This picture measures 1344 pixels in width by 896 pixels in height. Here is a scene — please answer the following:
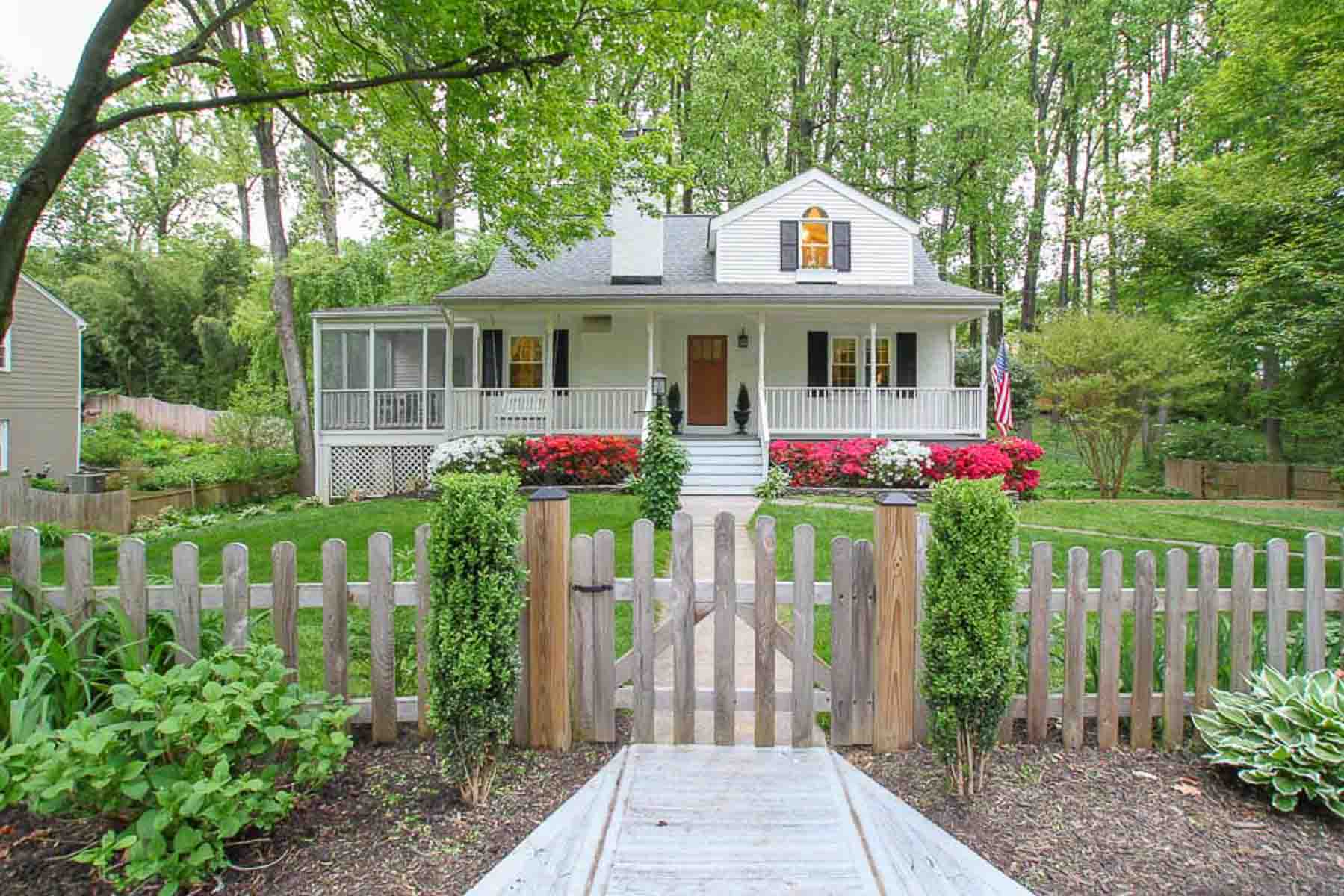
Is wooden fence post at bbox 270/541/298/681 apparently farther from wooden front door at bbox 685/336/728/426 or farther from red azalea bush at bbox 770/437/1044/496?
wooden front door at bbox 685/336/728/426

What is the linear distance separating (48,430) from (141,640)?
72.0 ft

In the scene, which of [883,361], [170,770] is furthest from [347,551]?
[883,361]

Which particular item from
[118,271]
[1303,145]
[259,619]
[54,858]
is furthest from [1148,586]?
[118,271]

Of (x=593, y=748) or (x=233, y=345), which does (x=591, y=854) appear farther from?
(x=233, y=345)

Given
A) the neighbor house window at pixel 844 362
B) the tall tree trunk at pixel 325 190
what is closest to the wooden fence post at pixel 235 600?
the neighbor house window at pixel 844 362

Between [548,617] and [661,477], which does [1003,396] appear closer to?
[661,477]

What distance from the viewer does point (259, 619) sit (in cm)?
318

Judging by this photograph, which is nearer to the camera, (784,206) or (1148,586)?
(1148,586)

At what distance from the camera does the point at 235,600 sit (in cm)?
299

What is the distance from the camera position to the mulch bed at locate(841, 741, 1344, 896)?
7.64 feet

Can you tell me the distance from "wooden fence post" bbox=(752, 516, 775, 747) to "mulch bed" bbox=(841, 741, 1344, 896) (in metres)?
0.38

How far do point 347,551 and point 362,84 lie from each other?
4123mm

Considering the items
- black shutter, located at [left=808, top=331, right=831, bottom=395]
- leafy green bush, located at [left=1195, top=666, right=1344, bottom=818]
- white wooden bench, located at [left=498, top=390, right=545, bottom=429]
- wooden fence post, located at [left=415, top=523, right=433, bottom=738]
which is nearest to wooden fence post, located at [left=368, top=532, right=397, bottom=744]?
wooden fence post, located at [left=415, top=523, right=433, bottom=738]

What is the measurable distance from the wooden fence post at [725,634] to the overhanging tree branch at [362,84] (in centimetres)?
459
